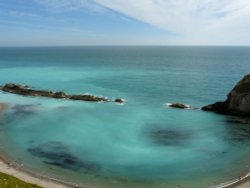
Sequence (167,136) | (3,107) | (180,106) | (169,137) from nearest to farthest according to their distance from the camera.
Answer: (169,137), (167,136), (3,107), (180,106)

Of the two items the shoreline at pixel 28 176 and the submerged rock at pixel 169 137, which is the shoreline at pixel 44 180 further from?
the submerged rock at pixel 169 137

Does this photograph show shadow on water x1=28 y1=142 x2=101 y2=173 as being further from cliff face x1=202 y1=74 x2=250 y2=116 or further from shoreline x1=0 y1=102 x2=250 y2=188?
cliff face x1=202 y1=74 x2=250 y2=116

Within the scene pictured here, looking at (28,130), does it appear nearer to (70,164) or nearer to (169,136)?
(70,164)

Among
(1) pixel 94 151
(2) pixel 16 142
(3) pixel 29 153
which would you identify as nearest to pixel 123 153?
(1) pixel 94 151

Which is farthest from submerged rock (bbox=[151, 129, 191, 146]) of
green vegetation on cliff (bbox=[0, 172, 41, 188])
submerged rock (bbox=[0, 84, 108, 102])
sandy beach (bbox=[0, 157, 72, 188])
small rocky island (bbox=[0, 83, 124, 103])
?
submerged rock (bbox=[0, 84, 108, 102])

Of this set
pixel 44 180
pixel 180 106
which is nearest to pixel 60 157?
pixel 44 180

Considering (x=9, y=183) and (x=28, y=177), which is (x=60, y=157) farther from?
(x=9, y=183)

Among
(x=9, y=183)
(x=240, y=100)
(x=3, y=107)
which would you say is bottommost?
(x=3, y=107)

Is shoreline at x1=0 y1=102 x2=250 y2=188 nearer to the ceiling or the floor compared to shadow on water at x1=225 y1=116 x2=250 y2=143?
nearer to the floor

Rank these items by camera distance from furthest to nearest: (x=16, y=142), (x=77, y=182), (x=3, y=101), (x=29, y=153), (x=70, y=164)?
(x=3, y=101)
(x=16, y=142)
(x=29, y=153)
(x=70, y=164)
(x=77, y=182)
